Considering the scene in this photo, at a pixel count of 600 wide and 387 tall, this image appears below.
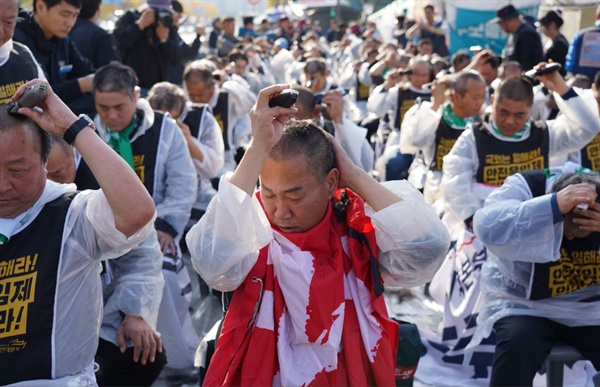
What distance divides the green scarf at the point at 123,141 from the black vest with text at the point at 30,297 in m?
1.94

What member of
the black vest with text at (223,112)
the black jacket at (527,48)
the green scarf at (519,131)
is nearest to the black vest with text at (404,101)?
the black jacket at (527,48)

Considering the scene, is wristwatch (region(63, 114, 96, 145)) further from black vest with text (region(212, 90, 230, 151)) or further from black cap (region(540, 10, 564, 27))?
black cap (region(540, 10, 564, 27))

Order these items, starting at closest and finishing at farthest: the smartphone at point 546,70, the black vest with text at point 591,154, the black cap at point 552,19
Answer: the smartphone at point 546,70, the black vest with text at point 591,154, the black cap at point 552,19

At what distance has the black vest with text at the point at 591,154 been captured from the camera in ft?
18.0

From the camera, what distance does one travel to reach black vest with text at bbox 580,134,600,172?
548 cm

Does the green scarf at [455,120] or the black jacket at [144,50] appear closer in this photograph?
the green scarf at [455,120]

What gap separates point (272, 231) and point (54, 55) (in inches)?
115

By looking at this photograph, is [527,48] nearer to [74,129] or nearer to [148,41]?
[148,41]

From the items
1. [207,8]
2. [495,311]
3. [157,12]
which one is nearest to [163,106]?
[157,12]

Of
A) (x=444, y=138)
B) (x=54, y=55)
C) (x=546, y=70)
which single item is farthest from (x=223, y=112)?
(x=546, y=70)

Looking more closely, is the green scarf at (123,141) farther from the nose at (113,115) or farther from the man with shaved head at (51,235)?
the man with shaved head at (51,235)

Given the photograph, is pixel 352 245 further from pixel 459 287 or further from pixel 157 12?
pixel 157 12

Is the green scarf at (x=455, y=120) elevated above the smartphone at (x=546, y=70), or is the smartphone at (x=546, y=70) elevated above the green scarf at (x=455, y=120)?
the smartphone at (x=546, y=70)

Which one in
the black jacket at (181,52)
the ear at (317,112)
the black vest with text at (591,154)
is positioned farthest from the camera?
the black jacket at (181,52)
